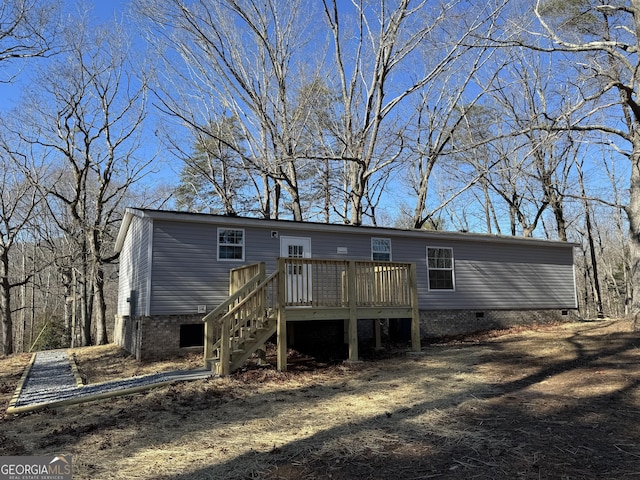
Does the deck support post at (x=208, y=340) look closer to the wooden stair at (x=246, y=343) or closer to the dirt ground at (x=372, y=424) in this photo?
the wooden stair at (x=246, y=343)

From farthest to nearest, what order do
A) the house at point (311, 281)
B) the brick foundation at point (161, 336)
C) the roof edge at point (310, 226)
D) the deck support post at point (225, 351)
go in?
1. the roof edge at point (310, 226)
2. the brick foundation at point (161, 336)
3. the house at point (311, 281)
4. the deck support post at point (225, 351)

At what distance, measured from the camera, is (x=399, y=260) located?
1318 cm

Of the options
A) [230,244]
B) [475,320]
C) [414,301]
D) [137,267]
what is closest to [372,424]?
[414,301]

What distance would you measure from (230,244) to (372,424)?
6.99 meters

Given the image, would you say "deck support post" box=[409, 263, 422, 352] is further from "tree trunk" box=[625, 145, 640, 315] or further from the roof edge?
"tree trunk" box=[625, 145, 640, 315]

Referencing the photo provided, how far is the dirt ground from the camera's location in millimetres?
3779

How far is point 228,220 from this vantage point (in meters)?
11.0

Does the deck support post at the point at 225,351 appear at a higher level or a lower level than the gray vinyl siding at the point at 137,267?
lower

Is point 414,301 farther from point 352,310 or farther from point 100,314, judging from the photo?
point 100,314

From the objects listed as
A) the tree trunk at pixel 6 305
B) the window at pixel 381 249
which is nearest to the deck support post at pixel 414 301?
the window at pixel 381 249

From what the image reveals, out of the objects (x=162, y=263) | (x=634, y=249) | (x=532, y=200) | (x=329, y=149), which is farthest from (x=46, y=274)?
(x=634, y=249)

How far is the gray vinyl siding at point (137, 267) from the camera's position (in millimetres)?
10672

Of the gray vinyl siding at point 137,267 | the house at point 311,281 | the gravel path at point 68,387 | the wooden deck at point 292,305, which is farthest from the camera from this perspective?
the gray vinyl siding at point 137,267

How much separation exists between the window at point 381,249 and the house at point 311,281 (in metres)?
0.03
